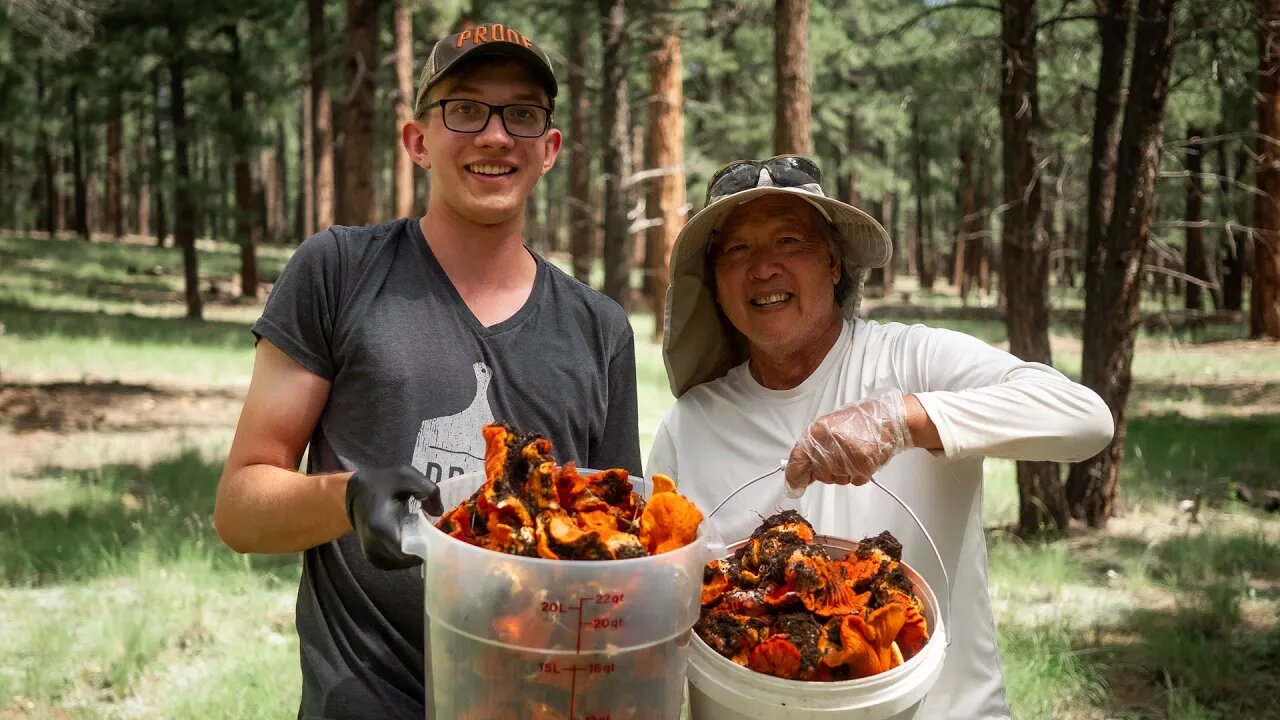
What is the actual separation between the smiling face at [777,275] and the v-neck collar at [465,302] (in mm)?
606

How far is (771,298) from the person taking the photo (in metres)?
2.74

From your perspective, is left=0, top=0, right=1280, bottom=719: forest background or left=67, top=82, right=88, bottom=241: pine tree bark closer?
left=0, top=0, right=1280, bottom=719: forest background

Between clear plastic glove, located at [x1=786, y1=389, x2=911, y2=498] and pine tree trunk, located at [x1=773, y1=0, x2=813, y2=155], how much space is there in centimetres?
809

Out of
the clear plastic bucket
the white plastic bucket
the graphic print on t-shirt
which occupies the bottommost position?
the white plastic bucket

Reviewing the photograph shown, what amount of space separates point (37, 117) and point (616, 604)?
30.1 meters

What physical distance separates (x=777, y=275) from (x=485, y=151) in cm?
88

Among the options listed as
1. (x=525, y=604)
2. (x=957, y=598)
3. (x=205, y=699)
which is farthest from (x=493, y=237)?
(x=205, y=699)

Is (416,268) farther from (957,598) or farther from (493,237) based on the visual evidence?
(957,598)

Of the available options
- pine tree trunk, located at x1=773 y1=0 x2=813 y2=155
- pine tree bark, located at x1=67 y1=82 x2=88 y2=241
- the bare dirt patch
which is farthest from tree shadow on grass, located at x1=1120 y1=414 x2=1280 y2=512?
pine tree bark, located at x1=67 y1=82 x2=88 y2=241

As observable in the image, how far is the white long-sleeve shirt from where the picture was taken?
89.7 inches

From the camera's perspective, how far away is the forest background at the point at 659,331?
4828mm

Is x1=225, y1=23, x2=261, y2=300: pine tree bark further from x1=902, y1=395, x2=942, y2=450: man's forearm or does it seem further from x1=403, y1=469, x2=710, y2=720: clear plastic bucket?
x1=403, y1=469, x2=710, y2=720: clear plastic bucket

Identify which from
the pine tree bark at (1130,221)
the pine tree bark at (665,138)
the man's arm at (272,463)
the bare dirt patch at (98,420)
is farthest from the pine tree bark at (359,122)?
the man's arm at (272,463)

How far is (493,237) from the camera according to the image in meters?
2.44
